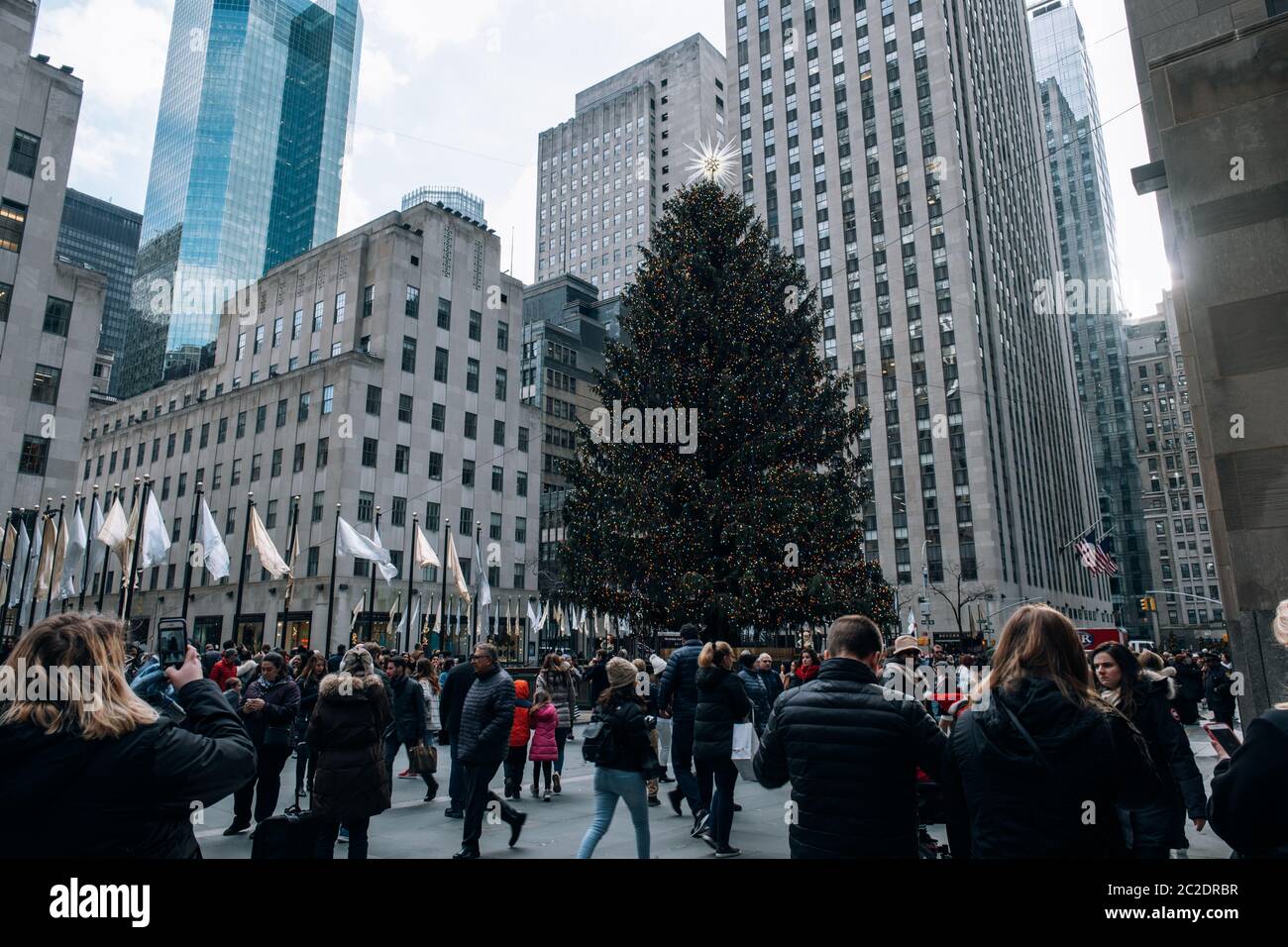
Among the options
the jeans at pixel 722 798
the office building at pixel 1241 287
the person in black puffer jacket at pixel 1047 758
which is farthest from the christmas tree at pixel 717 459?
the person in black puffer jacket at pixel 1047 758

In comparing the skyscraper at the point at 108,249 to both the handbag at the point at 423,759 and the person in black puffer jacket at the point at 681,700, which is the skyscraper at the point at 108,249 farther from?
the person in black puffer jacket at the point at 681,700

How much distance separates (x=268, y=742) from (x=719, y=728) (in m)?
5.63

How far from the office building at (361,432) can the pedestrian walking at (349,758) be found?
41.0 meters

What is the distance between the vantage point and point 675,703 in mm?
10922

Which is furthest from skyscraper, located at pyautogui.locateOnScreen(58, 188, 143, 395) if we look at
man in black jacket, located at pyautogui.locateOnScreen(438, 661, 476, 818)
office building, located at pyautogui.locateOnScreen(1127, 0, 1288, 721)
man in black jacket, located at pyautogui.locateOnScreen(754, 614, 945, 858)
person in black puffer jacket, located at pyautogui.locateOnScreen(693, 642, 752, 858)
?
man in black jacket, located at pyautogui.locateOnScreen(754, 614, 945, 858)

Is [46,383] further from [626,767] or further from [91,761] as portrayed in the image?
[91,761]

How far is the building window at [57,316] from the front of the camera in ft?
127

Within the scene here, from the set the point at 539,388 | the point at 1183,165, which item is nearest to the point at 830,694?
the point at 1183,165

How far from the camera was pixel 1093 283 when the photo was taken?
129625mm

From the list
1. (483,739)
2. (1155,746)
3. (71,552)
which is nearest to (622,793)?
(483,739)

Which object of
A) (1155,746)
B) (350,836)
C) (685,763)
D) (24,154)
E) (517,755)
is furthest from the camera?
(24,154)

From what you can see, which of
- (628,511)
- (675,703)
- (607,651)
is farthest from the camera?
(628,511)
